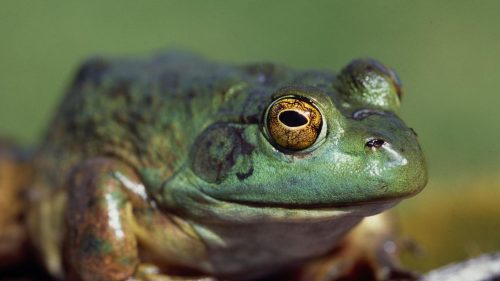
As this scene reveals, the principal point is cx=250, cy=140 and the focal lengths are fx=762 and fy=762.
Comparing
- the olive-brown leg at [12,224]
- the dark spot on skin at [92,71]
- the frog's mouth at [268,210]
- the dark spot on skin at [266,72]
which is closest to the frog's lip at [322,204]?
the frog's mouth at [268,210]

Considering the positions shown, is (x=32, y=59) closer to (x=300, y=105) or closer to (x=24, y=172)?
(x=24, y=172)

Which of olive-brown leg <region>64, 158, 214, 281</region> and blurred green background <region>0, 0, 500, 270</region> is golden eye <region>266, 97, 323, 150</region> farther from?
blurred green background <region>0, 0, 500, 270</region>

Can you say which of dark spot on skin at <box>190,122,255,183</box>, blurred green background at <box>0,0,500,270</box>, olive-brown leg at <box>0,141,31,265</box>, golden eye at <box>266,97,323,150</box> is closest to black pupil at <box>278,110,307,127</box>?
golden eye at <box>266,97,323,150</box>

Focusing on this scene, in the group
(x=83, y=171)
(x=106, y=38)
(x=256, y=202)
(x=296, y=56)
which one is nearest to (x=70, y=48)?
(x=106, y=38)

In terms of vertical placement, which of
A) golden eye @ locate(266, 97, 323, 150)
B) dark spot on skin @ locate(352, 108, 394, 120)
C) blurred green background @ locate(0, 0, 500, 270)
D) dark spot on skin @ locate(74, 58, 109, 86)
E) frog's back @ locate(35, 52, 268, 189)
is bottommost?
golden eye @ locate(266, 97, 323, 150)

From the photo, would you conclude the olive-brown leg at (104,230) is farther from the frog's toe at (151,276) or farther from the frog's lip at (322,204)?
the frog's lip at (322,204)
